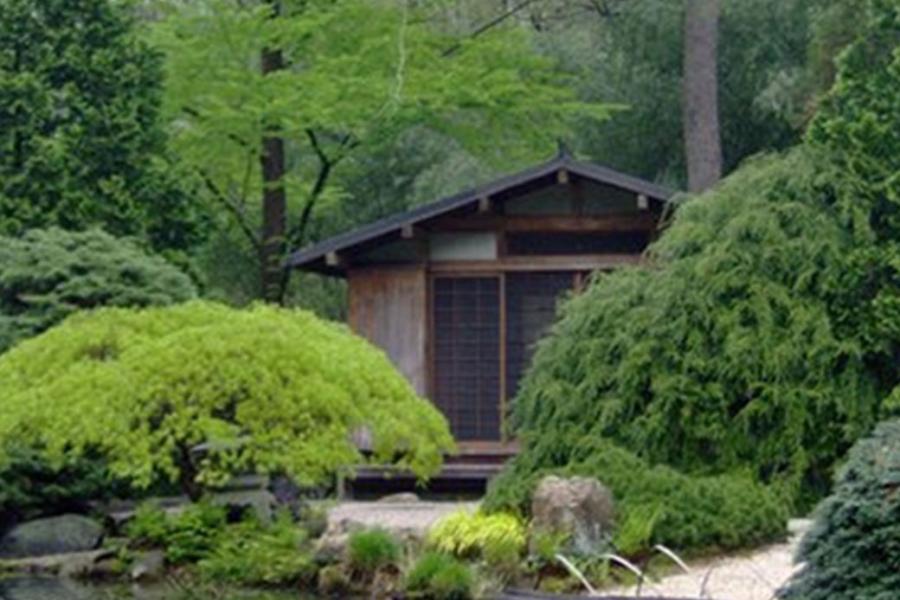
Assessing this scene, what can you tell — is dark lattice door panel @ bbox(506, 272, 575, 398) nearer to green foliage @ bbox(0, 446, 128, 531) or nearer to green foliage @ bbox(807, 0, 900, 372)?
green foliage @ bbox(807, 0, 900, 372)

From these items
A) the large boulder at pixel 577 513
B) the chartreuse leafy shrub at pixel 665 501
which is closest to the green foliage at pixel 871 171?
the chartreuse leafy shrub at pixel 665 501

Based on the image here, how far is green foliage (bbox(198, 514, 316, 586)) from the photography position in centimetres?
1459

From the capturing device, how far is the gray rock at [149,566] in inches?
602

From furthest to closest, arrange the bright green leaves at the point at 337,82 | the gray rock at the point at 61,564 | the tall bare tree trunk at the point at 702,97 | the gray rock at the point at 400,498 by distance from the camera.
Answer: the tall bare tree trunk at the point at 702,97 < the bright green leaves at the point at 337,82 < the gray rock at the point at 400,498 < the gray rock at the point at 61,564

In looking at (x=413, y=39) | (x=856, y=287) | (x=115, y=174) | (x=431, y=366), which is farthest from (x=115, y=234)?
(x=856, y=287)

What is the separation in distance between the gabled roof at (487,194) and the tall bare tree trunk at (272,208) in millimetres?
5325

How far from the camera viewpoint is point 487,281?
20.1 metres

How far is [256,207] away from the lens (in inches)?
1108

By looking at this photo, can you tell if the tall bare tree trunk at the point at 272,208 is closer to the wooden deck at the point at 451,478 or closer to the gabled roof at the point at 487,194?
the gabled roof at the point at 487,194

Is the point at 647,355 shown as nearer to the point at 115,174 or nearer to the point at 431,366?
the point at 431,366

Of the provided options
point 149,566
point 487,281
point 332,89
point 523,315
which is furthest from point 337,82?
point 149,566

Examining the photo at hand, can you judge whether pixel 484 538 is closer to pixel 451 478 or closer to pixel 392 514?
pixel 392 514

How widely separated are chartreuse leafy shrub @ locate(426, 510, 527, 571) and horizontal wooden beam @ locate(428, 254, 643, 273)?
233 inches

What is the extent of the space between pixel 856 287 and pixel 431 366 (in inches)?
221
